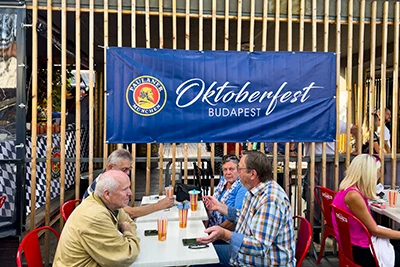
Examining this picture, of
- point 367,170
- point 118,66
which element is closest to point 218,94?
point 118,66

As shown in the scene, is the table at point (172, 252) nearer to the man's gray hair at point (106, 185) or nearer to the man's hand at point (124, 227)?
the man's hand at point (124, 227)

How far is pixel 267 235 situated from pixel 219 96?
225 centimetres

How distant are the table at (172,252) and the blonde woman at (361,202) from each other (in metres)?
1.24

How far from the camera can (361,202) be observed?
9.47 feet

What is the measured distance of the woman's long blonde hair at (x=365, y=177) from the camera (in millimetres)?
3008

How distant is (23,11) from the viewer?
3984 millimetres

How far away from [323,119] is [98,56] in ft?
17.0

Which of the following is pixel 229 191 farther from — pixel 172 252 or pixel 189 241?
pixel 172 252

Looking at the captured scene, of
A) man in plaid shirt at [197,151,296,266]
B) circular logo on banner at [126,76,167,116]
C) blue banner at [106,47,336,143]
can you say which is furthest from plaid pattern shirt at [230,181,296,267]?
circular logo on banner at [126,76,167,116]

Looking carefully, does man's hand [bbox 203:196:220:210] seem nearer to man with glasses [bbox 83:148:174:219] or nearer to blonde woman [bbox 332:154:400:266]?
man with glasses [bbox 83:148:174:219]

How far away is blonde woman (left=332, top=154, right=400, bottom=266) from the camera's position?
289 cm

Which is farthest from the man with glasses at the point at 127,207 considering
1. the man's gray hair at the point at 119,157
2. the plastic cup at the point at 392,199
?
the plastic cup at the point at 392,199

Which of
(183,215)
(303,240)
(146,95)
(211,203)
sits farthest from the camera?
(146,95)

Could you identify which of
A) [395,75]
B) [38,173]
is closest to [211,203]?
[395,75]
